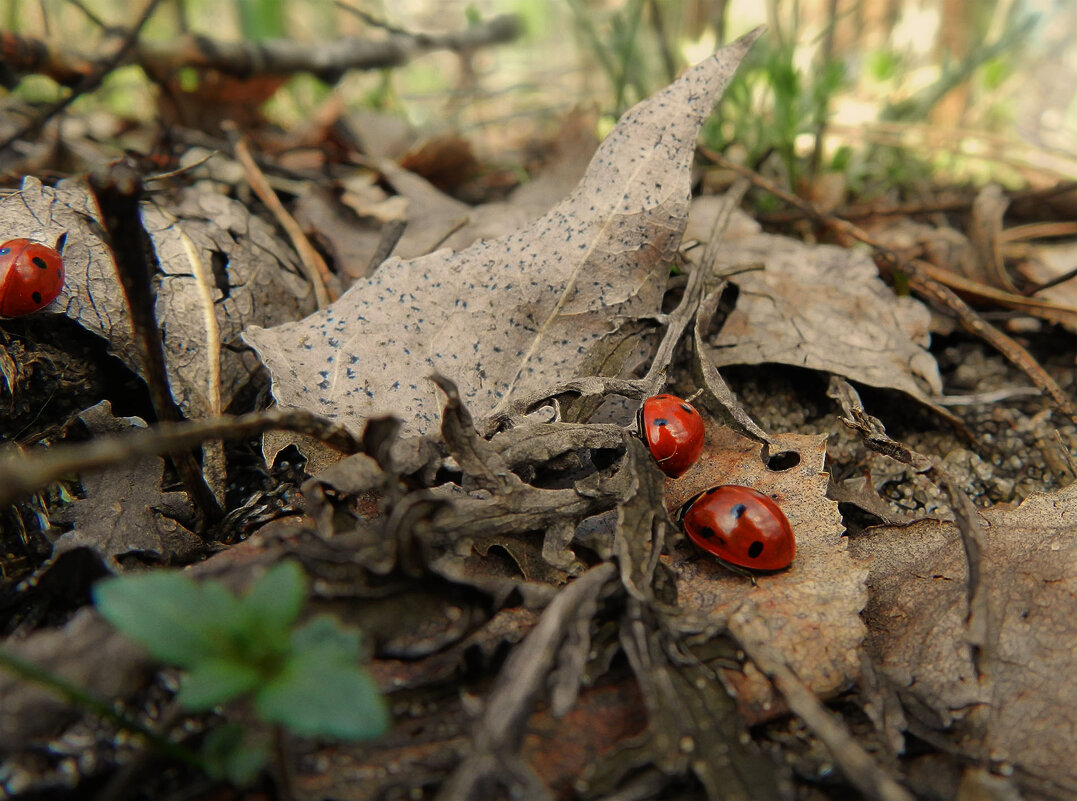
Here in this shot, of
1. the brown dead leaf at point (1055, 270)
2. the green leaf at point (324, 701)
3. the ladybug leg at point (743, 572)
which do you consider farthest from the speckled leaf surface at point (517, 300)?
the brown dead leaf at point (1055, 270)

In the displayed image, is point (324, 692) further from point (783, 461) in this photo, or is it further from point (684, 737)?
point (783, 461)

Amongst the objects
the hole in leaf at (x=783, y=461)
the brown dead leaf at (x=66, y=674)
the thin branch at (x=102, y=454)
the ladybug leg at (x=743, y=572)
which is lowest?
the ladybug leg at (x=743, y=572)

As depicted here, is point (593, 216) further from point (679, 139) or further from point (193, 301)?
point (193, 301)

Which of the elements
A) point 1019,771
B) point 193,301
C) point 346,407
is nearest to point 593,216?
point 346,407

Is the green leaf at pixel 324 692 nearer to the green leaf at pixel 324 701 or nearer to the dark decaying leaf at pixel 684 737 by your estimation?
the green leaf at pixel 324 701

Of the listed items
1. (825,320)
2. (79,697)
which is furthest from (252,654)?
(825,320)
